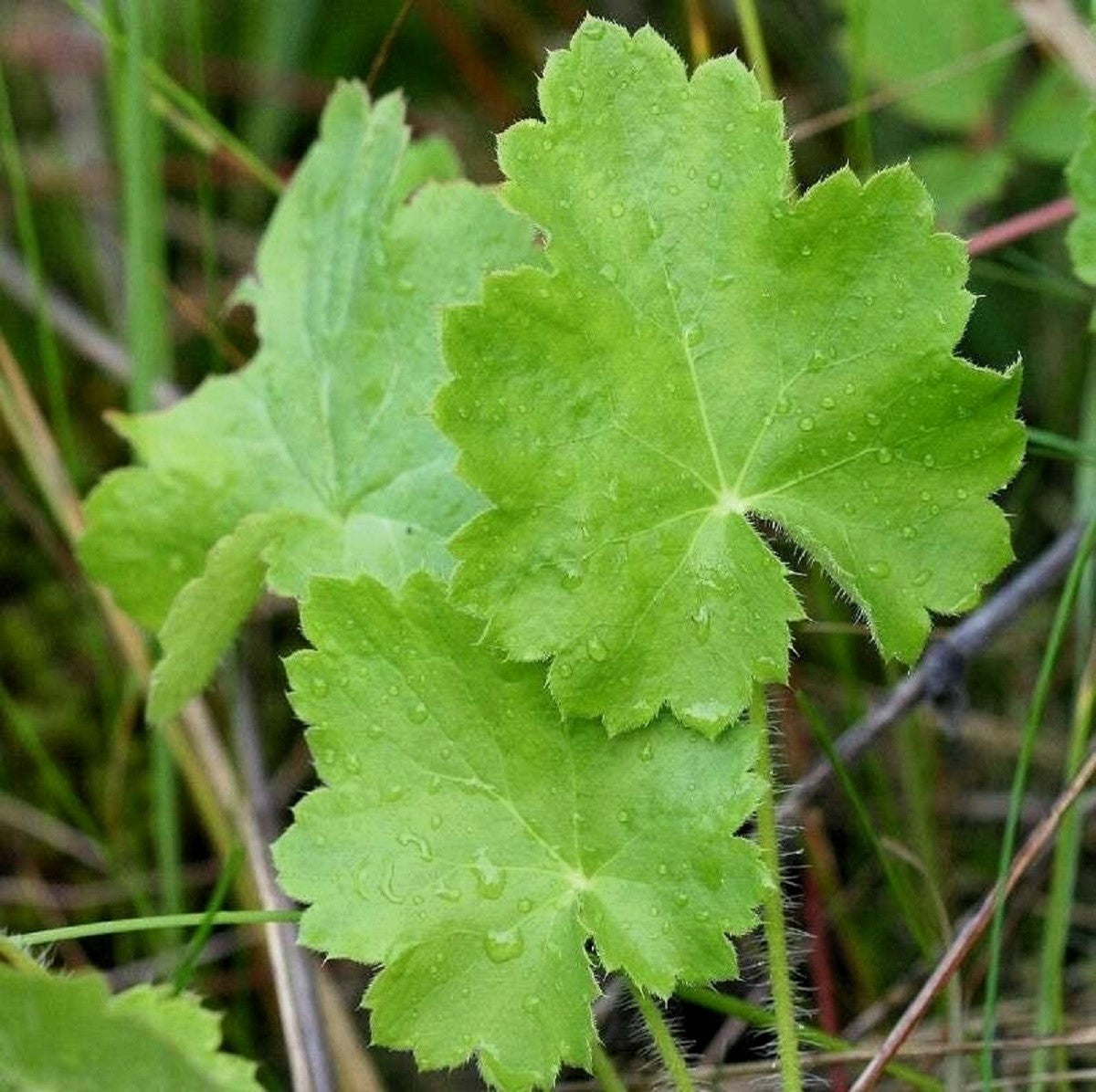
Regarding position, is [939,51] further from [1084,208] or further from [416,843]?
[416,843]

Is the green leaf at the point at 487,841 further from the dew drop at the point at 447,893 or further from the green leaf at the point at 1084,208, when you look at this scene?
the green leaf at the point at 1084,208

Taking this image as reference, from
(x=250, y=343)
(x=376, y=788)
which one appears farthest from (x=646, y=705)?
(x=250, y=343)

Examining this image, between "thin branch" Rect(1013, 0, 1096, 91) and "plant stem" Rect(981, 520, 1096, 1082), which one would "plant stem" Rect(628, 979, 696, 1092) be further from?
"thin branch" Rect(1013, 0, 1096, 91)

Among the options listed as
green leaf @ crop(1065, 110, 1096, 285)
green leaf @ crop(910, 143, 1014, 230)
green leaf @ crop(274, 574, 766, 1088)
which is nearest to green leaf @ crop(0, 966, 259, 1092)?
green leaf @ crop(274, 574, 766, 1088)

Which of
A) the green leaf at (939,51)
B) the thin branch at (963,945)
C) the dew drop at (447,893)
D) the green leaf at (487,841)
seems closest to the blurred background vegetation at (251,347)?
the green leaf at (939,51)

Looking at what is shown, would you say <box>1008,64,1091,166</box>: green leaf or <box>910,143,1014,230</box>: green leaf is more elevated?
<box>1008,64,1091,166</box>: green leaf

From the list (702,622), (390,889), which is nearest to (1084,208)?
(702,622)
